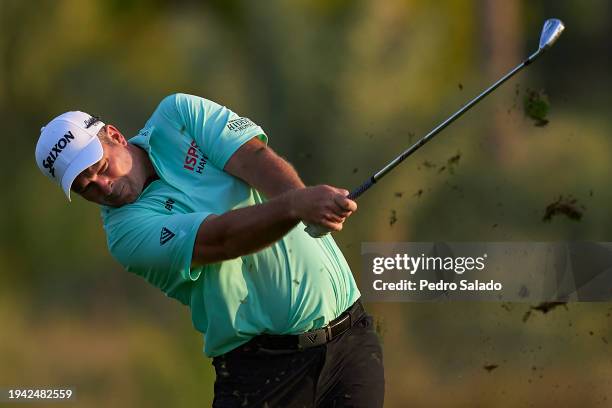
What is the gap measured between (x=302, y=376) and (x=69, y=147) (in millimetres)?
846

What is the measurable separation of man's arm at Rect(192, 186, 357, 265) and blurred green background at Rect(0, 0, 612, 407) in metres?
1.98

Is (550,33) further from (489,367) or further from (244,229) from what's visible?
(489,367)

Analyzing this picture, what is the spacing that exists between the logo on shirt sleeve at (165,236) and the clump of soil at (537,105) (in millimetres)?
2248

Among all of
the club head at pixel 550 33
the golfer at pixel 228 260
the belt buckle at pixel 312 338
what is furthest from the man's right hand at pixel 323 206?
the club head at pixel 550 33

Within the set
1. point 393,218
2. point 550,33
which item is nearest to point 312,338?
point 550,33

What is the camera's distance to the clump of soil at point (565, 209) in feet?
14.7

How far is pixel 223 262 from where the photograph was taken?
2773 mm

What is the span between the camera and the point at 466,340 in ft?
14.9

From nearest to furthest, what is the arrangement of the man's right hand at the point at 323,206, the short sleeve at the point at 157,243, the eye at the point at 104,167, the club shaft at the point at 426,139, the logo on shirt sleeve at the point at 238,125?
the man's right hand at the point at 323,206
the club shaft at the point at 426,139
the short sleeve at the point at 157,243
the eye at the point at 104,167
the logo on shirt sleeve at the point at 238,125

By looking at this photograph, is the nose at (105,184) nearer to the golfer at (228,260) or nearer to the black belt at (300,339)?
the golfer at (228,260)

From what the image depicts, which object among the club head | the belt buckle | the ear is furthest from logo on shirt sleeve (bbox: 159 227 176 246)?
the club head

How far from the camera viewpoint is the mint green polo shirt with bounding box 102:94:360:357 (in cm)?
278

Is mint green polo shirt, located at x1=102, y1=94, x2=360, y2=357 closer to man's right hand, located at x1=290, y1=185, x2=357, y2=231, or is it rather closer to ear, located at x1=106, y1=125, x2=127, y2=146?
ear, located at x1=106, y1=125, x2=127, y2=146

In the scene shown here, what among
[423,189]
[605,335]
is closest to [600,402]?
[605,335]
